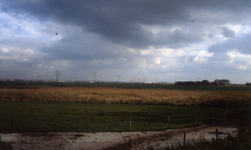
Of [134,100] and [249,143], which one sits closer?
[249,143]

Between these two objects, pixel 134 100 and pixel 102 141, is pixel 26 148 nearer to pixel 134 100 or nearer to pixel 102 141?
pixel 102 141

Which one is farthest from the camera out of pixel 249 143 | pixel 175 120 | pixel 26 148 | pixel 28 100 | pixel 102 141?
pixel 28 100

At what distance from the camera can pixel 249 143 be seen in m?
8.10

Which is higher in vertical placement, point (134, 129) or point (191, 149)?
point (191, 149)

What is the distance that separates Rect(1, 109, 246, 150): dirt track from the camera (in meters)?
11.5

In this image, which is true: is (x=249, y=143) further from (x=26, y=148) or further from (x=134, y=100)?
(x=134, y=100)

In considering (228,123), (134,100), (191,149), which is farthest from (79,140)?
(134,100)

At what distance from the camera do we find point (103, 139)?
43.3 ft

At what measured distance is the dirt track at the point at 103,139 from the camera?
1153 centimetres

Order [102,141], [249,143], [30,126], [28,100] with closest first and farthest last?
[249,143] < [102,141] < [30,126] < [28,100]

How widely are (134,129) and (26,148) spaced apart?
28.1ft

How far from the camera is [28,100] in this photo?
34500mm

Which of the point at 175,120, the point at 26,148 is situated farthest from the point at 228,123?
the point at 26,148

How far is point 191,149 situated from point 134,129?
8038mm
